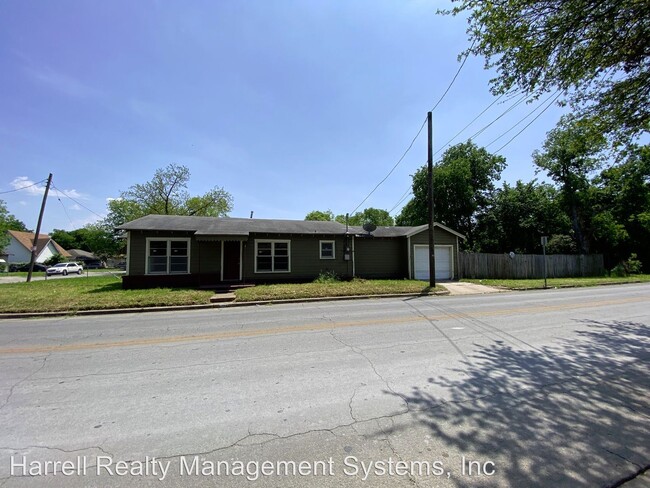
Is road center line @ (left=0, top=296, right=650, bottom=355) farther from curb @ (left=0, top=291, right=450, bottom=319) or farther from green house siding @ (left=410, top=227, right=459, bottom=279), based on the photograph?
green house siding @ (left=410, top=227, right=459, bottom=279)

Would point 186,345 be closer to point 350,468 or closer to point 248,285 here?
point 350,468

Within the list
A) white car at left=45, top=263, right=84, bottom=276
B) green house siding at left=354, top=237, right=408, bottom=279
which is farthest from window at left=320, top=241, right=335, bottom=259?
white car at left=45, top=263, right=84, bottom=276

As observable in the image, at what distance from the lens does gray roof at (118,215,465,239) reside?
628 inches

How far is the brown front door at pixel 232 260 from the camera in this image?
16953 mm

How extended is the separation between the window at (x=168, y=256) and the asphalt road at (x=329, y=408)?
375 inches

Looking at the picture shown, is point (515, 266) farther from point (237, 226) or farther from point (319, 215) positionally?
point (319, 215)

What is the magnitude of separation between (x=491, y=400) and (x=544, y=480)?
131cm

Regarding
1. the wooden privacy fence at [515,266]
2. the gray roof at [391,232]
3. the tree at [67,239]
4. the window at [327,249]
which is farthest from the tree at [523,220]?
the tree at [67,239]

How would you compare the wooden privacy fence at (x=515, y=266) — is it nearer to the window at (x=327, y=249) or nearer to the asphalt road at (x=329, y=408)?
the window at (x=327, y=249)

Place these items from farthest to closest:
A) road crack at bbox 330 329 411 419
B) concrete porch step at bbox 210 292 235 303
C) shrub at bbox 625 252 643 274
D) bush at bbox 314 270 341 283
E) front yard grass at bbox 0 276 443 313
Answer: shrub at bbox 625 252 643 274
bush at bbox 314 270 341 283
concrete porch step at bbox 210 292 235 303
front yard grass at bbox 0 276 443 313
road crack at bbox 330 329 411 419

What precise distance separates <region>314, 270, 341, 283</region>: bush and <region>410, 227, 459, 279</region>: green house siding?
5.26 m

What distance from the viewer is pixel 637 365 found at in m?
4.83

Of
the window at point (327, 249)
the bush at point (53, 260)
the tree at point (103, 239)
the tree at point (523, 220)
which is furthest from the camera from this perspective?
the tree at point (103, 239)

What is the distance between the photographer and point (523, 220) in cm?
3281
